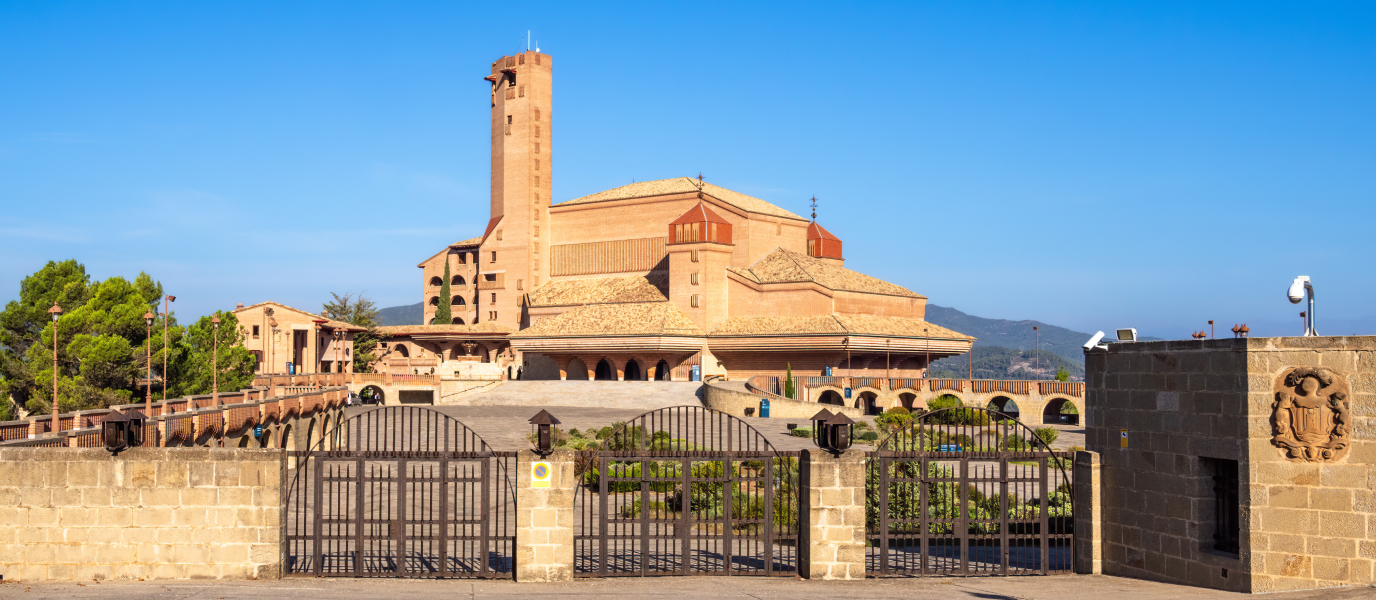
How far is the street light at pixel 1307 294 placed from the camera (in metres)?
12.3

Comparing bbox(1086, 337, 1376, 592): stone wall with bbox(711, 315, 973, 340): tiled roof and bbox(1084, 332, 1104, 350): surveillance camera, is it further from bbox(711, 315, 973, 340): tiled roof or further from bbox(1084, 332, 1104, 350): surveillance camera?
bbox(711, 315, 973, 340): tiled roof

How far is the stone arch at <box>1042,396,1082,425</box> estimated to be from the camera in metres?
47.2

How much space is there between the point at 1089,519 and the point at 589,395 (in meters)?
43.0

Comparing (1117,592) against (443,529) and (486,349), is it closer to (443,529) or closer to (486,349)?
(443,529)

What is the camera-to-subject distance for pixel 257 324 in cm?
7125

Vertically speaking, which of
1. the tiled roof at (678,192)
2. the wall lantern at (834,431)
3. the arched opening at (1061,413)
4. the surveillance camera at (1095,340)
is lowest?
the arched opening at (1061,413)

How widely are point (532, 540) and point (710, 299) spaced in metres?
52.2

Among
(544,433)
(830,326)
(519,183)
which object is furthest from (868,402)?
(544,433)

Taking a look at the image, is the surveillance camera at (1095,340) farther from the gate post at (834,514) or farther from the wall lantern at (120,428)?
the wall lantern at (120,428)

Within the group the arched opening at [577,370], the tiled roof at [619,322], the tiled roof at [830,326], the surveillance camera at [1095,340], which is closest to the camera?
the surveillance camera at [1095,340]

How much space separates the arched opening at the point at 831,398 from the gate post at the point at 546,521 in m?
39.7

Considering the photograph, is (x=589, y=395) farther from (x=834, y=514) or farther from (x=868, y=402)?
(x=834, y=514)

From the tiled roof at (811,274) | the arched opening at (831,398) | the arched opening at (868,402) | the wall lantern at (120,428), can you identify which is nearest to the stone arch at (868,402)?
the arched opening at (868,402)

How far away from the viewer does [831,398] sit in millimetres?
54031
